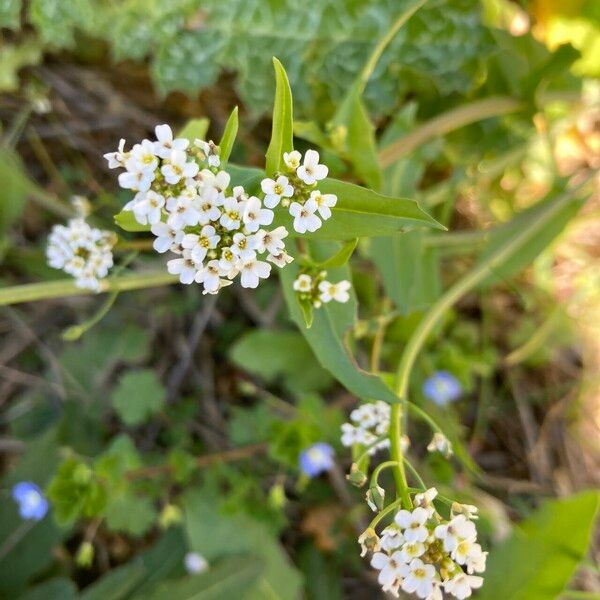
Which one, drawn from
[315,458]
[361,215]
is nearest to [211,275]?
[361,215]

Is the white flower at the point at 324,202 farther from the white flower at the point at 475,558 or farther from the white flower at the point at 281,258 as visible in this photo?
the white flower at the point at 475,558

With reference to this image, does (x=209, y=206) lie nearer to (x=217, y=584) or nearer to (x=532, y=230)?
(x=532, y=230)

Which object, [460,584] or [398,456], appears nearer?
[460,584]

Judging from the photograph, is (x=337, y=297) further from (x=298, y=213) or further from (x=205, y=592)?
(x=205, y=592)

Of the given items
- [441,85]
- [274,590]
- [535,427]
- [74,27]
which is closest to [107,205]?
[74,27]

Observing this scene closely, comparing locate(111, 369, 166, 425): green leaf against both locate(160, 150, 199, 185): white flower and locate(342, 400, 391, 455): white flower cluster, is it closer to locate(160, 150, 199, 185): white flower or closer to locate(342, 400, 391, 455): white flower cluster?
locate(342, 400, 391, 455): white flower cluster

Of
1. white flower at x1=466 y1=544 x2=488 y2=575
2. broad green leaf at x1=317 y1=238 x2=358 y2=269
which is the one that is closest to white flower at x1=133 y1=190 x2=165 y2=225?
broad green leaf at x1=317 y1=238 x2=358 y2=269
